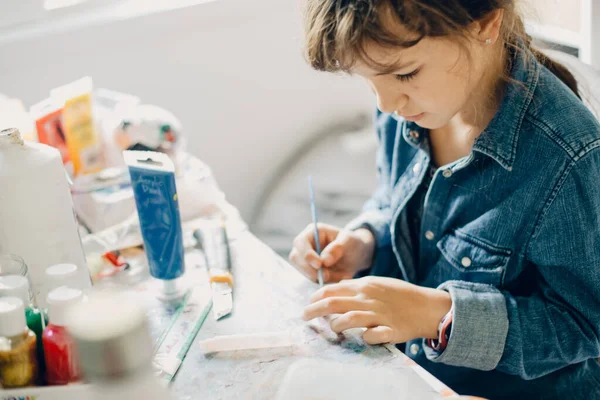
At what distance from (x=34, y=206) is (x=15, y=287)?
14cm

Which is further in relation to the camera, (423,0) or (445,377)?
(445,377)

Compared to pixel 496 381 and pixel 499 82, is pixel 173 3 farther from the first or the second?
pixel 496 381

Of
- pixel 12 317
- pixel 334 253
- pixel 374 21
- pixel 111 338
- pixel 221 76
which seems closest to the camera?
pixel 111 338

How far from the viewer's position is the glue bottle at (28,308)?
0.52 metres

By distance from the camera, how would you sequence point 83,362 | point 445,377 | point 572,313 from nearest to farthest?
point 83,362
point 572,313
point 445,377

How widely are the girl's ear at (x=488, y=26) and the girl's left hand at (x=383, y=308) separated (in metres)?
0.27

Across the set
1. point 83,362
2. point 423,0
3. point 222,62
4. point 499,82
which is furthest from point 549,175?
point 222,62

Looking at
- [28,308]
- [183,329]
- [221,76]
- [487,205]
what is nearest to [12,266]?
[28,308]

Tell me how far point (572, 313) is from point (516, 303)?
0.06 meters

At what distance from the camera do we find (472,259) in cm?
75

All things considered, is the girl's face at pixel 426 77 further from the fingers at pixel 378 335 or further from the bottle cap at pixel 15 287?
the bottle cap at pixel 15 287

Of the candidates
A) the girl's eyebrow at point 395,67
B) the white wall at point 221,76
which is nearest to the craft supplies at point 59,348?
the girl's eyebrow at point 395,67

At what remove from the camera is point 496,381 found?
0.77 meters

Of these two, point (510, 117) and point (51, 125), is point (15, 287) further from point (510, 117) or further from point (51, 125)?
point (510, 117)
